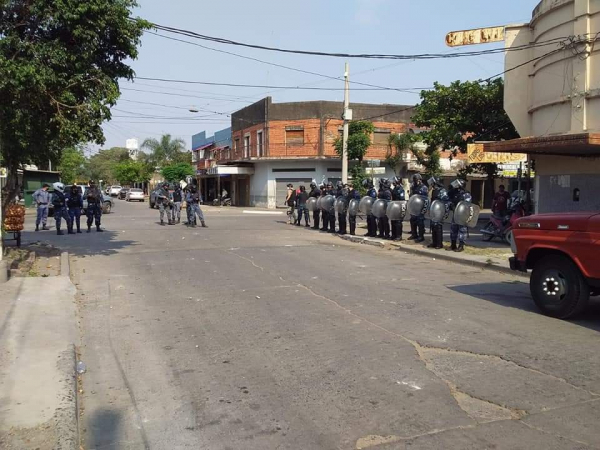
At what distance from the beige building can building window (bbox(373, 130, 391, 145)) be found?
84.8ft

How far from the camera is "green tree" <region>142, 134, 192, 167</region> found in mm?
72562

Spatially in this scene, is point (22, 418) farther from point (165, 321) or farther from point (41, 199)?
point (41, 199)

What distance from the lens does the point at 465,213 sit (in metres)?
14.2

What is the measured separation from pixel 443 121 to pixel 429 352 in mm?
16650

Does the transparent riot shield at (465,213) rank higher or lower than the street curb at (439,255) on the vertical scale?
higher

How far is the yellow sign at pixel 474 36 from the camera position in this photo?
17.5 meters

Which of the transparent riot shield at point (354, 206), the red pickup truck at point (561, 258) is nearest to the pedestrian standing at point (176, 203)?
the transparent riot shield at point (354, 206)

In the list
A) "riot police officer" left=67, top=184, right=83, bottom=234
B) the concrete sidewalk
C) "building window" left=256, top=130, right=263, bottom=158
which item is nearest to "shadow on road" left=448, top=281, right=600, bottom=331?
the concrete sidewalk

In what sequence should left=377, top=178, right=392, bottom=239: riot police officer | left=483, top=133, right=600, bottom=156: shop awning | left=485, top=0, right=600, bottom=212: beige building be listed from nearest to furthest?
left=483, top=133, right=600, bottom=156: shop awning, left=485, top=0, right=600, bottom=212: beige building, left=377, top=178, right=392, bottom=239: riot police officer

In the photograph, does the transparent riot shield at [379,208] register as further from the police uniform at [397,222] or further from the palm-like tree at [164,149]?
the palm-like tree at [164,149]

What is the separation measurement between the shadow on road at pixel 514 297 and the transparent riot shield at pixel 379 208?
→ 23.3 ft

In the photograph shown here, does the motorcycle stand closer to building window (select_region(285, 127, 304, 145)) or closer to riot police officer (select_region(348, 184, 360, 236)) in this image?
riot police officer (select_region(348, 184, 360, 236))

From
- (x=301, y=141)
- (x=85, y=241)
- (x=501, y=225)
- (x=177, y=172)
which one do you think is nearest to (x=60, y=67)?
(x=85, y=241)

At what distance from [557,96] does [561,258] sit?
9.19 meters
